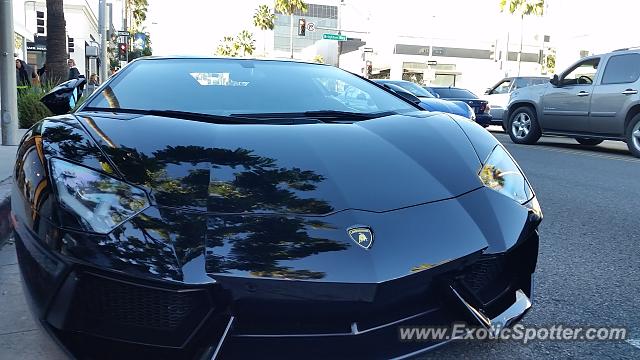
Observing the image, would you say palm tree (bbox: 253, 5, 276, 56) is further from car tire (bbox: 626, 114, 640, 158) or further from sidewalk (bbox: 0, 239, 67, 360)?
sidewalk (bbox: 0, 239, 67, 360)

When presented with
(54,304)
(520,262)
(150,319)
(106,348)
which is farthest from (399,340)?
(54,304)

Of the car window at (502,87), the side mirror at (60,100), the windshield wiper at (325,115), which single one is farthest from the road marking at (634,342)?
the car window at (502,87)

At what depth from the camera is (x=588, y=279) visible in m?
3.18

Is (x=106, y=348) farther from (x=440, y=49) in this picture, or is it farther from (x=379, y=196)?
(x=440, y=49)

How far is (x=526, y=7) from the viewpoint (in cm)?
4106

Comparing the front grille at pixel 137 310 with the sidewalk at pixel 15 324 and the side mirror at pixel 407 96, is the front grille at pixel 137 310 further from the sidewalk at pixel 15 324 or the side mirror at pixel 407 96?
the side mirror at pixel 407 96

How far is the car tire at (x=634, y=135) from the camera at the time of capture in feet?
29.9

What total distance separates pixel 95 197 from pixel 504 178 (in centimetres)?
153

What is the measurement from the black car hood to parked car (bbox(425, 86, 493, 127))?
468 inches

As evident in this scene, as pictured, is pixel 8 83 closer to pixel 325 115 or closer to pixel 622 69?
pixel 325 115

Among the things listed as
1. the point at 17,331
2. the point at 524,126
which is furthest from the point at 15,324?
the point at 524,126

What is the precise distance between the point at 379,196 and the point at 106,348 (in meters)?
0.96

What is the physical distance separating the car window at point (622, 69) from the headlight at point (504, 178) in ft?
27.3

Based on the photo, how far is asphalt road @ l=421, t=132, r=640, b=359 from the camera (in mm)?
2301
